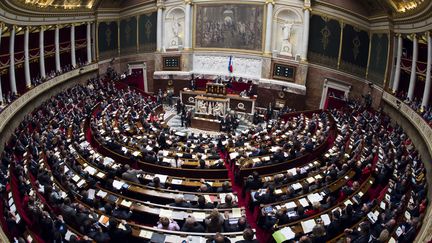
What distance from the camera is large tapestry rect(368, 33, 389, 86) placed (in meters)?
26.9

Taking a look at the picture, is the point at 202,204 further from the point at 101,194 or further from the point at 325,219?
the point at 325,219

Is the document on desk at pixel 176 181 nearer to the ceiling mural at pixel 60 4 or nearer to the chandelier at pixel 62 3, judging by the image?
the ceiling mural at pixel 60 4

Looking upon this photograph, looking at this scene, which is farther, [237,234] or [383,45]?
[383,45]

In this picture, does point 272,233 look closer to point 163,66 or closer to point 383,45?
point 383,45

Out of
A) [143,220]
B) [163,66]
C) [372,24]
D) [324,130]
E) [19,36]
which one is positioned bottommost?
[143,220]

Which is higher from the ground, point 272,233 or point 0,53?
point 0,53

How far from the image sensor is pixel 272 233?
444 inches

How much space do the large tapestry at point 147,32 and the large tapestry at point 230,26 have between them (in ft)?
16.1

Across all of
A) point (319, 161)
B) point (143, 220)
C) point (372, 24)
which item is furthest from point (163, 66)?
point (143, 220)

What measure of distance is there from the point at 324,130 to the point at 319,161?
4.91 m

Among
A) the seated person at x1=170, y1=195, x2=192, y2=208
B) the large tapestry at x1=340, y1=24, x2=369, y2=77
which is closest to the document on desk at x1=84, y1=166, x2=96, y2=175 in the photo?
the seated person at x1=170, y1=195, x2=192, y2=208

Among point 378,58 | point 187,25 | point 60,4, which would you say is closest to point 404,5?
point 378,58

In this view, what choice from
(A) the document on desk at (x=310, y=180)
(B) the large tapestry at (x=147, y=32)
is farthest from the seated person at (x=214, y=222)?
(B) the large tapestry at (x=147, y=32)

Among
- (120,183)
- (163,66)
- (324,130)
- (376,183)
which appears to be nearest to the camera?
(120,183)
